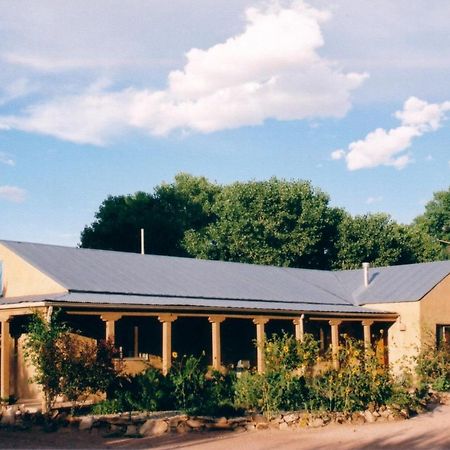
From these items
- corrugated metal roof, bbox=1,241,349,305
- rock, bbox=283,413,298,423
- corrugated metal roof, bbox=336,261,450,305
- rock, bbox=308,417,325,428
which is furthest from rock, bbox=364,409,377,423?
corrugated metal roof, bbox=336,261,450,305

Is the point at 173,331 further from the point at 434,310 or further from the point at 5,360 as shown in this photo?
the point at 434,310

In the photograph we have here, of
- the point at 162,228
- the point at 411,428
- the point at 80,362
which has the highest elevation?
the point at 162,228

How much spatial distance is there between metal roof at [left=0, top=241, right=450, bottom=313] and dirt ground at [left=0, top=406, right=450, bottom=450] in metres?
6.64

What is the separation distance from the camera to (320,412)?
1733 centimetres

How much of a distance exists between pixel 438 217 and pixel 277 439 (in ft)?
208

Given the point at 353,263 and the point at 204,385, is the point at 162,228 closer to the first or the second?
the point at 353,263

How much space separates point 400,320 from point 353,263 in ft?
65.5

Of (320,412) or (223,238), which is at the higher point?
(223,238)

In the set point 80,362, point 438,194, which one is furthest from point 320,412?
point 438,194

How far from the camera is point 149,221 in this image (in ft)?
197

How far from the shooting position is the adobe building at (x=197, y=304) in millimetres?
23594

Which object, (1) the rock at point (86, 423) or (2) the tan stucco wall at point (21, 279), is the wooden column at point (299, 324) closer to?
(2) the tan stucco wall at point (21, 279)

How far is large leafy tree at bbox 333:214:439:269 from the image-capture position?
51906mm

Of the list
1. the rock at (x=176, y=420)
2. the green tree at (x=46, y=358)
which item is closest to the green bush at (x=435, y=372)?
the rock at (x=176, y=420)
